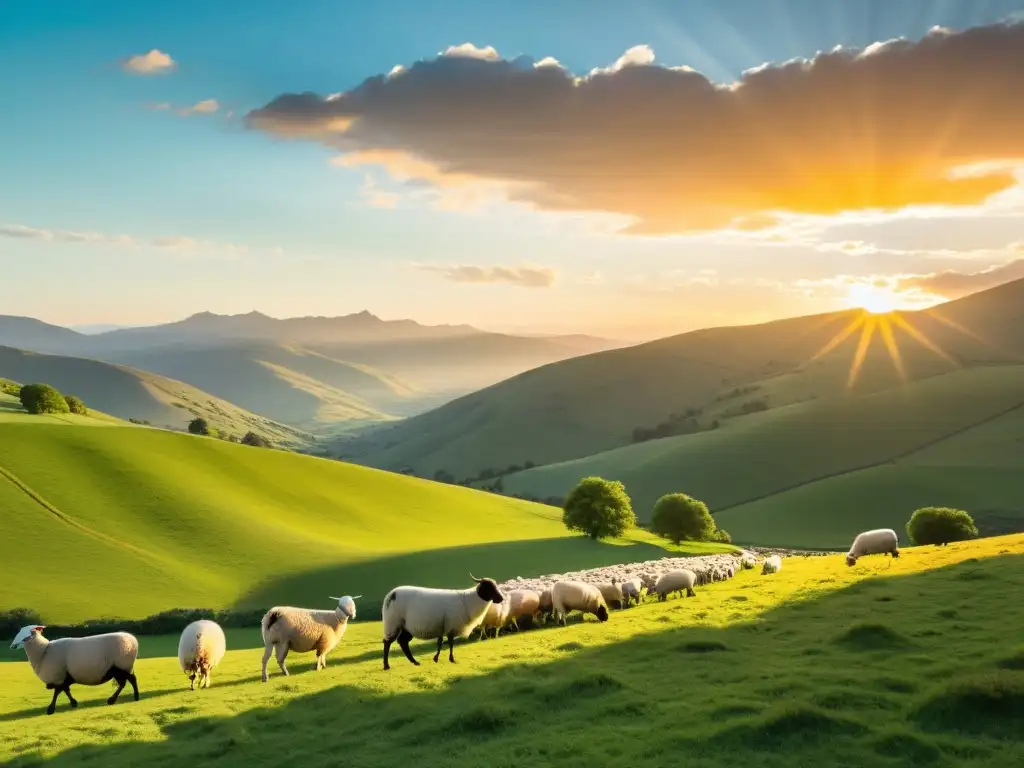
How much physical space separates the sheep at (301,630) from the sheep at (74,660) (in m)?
3.69

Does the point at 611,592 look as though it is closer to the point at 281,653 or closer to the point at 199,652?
the point at 281,653

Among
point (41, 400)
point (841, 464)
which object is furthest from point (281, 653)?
point (841, 464)

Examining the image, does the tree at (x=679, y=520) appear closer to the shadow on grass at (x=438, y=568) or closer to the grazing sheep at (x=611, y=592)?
the shadow on grass at (x=438, y=568)

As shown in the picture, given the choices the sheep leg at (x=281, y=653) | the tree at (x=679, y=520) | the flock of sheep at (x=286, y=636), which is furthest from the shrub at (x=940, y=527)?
the sheep leg at (x=281, y=653)

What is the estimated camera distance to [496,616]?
26297mm

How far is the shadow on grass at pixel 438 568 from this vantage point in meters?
48.1

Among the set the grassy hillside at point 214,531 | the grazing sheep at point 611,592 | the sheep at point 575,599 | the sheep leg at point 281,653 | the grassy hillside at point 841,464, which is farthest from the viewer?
the grassy hillside at point 841,464

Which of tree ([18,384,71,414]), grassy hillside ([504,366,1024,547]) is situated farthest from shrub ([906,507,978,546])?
tree ([18,384,71,414])

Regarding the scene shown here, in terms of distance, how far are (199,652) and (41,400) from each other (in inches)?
3088

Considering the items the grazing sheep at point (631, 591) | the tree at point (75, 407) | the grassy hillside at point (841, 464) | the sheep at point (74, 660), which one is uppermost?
the tree at point (75, 407)

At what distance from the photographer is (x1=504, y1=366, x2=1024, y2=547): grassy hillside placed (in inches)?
4045

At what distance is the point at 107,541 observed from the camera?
51594 mm

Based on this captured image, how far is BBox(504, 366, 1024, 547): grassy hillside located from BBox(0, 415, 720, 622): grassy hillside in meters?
45.0

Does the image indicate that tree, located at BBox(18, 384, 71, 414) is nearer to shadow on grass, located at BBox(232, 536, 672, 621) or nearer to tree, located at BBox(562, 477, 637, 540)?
shadow on grass, located at BBox(232, 536, 672, 621)
